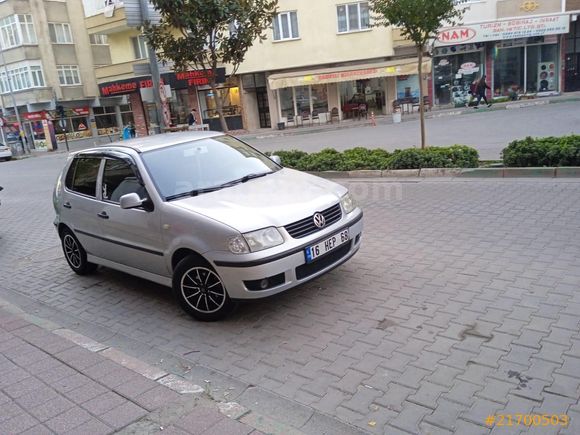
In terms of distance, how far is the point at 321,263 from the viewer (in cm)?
454

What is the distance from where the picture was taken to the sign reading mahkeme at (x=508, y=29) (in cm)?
2634

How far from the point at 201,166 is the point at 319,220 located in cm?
151

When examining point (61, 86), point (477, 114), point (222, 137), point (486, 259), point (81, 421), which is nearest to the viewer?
point (81, 421)

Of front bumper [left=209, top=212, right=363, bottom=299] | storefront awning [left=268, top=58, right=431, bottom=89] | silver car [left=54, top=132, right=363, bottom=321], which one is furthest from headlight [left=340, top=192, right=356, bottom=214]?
storefront awning [left=268, top=58, right=431, bottom=89]

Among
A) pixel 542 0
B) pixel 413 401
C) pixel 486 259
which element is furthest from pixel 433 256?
pixel 542 0

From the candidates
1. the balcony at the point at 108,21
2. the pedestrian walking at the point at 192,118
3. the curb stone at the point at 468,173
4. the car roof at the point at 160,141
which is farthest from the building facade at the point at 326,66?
the car roof at the point at 160,141

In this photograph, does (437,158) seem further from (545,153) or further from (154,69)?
(154,69)

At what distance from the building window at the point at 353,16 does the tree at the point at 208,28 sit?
60.0 feet

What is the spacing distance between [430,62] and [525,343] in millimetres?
26418

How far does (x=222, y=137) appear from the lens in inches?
231

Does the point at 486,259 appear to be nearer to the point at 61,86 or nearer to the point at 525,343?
the point at 525,343

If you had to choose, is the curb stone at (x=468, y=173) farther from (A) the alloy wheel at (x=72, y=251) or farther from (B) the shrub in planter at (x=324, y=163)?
(A) the alloy wheel at (x=72, y=251)

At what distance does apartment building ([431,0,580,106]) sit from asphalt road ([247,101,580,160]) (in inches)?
189

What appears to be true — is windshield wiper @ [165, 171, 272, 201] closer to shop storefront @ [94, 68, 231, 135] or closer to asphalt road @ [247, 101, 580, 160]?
asphalt road @ [247, 101, 580, 160]
